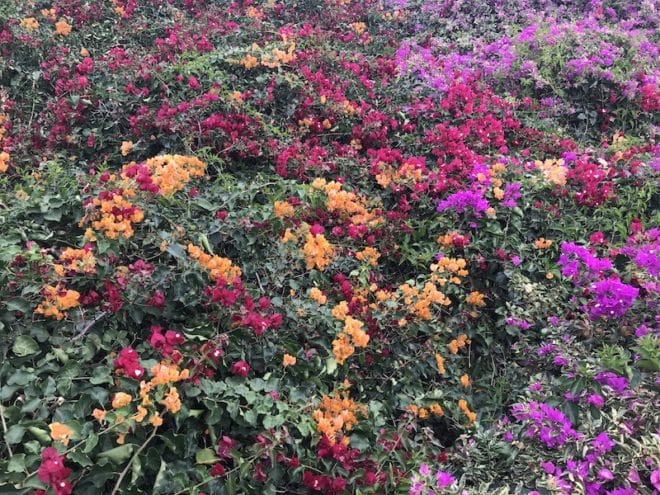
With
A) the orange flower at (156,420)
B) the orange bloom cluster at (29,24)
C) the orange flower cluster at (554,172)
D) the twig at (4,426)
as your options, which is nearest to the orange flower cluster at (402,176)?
the orange flower cluster at (554,172)

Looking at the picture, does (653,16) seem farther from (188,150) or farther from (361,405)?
(361,405)

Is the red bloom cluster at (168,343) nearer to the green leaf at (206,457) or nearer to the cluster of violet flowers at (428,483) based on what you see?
the green leaf at (206,457)

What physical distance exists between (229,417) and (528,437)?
126 centimetres

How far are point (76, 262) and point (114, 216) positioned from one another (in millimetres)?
295

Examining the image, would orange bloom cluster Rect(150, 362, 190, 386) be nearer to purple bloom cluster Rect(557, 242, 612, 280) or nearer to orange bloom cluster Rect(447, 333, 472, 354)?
orange bloom cluster Rect(447, 333, 472, 354)

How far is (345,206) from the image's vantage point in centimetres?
321

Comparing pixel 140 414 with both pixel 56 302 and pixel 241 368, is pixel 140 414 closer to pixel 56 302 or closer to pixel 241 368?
pixel 241 368

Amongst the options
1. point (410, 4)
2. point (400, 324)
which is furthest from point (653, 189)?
point (410, 4)

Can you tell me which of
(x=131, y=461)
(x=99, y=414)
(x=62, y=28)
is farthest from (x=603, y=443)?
(x=62, y=28)

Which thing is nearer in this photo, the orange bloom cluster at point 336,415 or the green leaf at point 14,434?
the green leaf at point 14,434

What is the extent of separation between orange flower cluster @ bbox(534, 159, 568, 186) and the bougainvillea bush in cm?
3

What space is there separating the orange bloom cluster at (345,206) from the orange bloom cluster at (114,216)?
1.10m

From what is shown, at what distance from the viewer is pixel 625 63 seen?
5.01 metres

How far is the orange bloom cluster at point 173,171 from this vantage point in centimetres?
275
